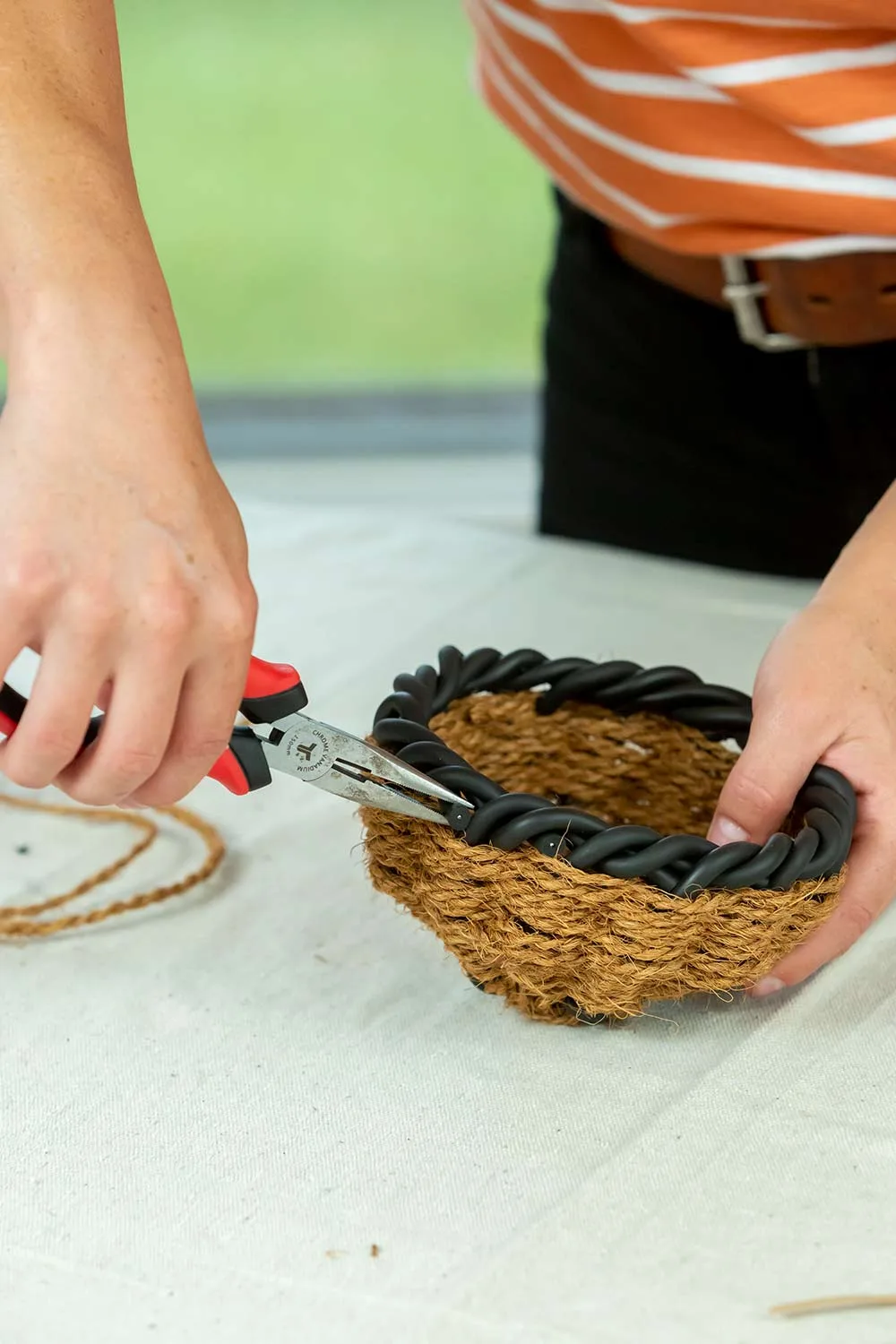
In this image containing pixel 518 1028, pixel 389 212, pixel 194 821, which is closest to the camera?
pixel 518 1028

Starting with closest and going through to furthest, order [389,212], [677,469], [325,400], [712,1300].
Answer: [712,1300], [677,469], [325,400], [389,212]

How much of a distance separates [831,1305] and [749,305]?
430mm

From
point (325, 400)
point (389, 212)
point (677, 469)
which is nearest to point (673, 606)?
point (677, 469)

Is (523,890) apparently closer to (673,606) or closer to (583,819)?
(583,819)

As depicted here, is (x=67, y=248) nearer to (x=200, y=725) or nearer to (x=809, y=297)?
(x=200, y=725)

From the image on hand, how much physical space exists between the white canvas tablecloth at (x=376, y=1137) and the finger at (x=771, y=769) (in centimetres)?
8

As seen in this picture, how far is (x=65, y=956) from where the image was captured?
58cm

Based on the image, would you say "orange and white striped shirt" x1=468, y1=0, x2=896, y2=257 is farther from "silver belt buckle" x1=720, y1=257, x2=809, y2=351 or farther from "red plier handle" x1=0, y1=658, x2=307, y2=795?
"red plier handle" x1=0, y1=658, x2=307, y2=795

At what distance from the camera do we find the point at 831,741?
1.71 ft

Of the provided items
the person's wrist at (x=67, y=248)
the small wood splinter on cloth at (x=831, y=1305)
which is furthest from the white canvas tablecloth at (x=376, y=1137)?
the person's wrist at (x=67, y=248)

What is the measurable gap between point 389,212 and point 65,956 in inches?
99.4

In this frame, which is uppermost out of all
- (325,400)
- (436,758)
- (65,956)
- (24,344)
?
(24,344)

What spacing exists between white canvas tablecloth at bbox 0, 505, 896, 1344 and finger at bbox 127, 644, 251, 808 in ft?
0.37

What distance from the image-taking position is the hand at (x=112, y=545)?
405mm
